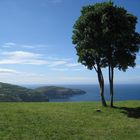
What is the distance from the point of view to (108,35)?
35844 mm

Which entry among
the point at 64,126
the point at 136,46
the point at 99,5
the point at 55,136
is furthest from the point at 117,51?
the point at 55,136

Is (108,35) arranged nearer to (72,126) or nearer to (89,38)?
(89,38)

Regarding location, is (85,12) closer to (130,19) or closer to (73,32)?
(73,32)

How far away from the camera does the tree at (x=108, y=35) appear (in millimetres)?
35969

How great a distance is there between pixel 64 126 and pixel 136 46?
59.0 ft

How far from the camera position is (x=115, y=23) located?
36.0m

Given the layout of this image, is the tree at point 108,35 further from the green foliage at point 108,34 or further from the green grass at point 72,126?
the green grass at point 72,126

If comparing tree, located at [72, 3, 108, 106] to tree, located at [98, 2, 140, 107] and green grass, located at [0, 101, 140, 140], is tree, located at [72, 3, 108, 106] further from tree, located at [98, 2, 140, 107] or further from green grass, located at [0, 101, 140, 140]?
green grass, located at [0, 101, 140, 140]

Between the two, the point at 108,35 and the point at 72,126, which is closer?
the point at 72,126

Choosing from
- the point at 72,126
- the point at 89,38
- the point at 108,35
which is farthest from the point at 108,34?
the point at 72,126

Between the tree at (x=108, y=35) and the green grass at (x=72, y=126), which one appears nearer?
the green grass at (x=72, y=126)

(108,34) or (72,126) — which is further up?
(108,34)

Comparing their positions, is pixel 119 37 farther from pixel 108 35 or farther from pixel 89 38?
pixel 89 38

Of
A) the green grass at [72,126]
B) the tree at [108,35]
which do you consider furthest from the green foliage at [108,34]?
the green grass at [72,126]
